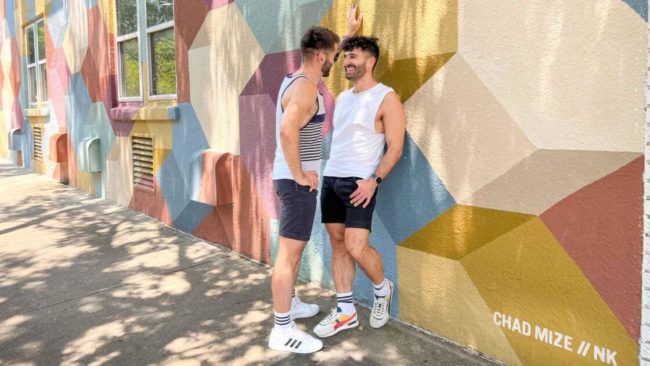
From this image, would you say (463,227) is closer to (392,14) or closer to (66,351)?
(392,14)

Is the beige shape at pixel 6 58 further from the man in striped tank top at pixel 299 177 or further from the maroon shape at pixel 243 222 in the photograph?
the man in striped tank top at pixel 299 177

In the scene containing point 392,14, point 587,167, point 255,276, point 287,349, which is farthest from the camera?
point 255,276

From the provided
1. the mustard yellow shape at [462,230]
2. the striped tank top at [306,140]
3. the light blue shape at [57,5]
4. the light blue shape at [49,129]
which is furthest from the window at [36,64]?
the mustard yellow shape at [462,230]

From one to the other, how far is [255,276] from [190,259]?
2.82 ft

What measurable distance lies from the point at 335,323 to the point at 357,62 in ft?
5.29

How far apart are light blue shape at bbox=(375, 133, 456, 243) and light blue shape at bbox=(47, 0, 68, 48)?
7539 mm

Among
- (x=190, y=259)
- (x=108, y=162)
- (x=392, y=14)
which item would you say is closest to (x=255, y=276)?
(x=190, y=259)

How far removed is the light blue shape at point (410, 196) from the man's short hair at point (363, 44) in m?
0.57

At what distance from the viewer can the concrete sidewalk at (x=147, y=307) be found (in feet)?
10.9

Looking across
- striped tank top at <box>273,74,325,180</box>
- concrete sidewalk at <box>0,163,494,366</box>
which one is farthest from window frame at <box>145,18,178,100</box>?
striped tank top at <box>273,74,325,180</box>

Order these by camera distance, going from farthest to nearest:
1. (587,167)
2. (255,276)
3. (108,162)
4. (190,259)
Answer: (108,162), (190,259), (255,276), (587,167)

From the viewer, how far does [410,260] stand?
3.61 meters

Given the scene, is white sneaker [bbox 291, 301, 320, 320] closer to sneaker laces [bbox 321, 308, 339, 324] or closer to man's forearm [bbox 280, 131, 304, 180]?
sneaker laces [bbox 321, 308, 339, 324]

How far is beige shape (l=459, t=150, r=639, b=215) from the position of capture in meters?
2.63
